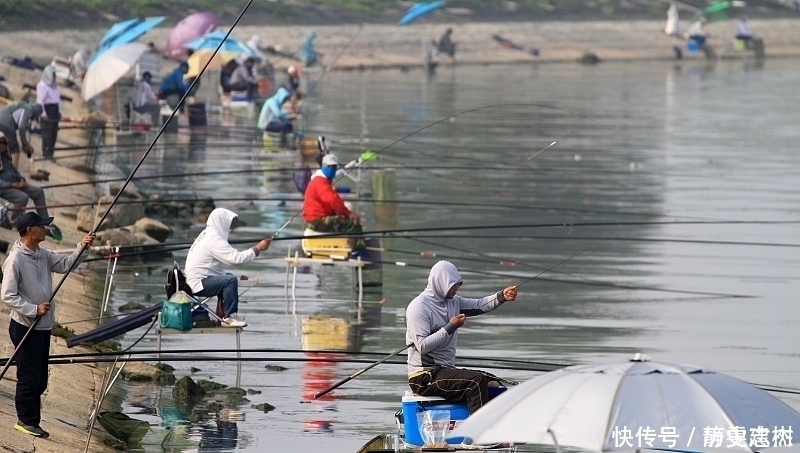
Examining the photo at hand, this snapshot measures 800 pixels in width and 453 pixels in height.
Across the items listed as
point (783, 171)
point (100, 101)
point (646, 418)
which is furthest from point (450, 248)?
point (100, 101)

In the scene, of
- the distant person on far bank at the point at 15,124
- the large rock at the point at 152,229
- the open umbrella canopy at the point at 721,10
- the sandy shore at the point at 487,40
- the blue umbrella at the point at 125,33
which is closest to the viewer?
the large rock at the point at 152,229

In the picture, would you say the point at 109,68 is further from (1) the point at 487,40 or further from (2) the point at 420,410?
(1) the point at 487,40

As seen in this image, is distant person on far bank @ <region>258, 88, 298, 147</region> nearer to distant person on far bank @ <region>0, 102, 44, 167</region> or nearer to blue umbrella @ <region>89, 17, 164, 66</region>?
blue umbrella @ <region>89, 17, 164, 66</region>

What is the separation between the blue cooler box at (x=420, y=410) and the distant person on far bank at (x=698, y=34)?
57.1m

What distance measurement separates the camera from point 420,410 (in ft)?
30.8

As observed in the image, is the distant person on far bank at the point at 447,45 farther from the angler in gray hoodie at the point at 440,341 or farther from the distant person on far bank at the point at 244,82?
the angler in gray hoodie at the point at 440,341

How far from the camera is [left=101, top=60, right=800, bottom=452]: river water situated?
42.4 feet

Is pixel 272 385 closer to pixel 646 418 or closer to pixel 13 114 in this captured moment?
pixel 646 418

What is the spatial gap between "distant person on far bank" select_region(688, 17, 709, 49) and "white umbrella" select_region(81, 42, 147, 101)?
1582 inches

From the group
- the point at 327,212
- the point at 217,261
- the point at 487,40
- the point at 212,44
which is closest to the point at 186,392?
the point at 217,261

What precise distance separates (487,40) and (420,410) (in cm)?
5566

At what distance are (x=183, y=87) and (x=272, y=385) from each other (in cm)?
1889

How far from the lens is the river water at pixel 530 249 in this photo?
12.9 m

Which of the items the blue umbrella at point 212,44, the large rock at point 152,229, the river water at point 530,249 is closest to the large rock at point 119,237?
the river water at point 530,249
